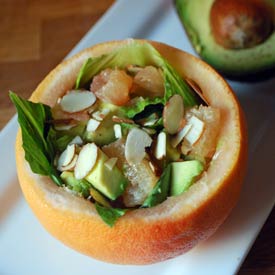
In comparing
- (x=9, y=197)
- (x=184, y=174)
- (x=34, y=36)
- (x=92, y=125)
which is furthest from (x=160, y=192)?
(x=34, y=36)

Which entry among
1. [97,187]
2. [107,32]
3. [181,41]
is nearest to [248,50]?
[181,41]

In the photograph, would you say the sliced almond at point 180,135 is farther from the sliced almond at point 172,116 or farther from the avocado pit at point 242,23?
the avocado pit at point 242,23

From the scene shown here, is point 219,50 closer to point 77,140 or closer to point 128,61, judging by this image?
point 128,61

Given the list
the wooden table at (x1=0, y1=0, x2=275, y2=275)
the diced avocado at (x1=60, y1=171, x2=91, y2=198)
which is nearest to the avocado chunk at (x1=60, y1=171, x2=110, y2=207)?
the diced avocado at (x1=60, y1=171, x2=91, y2=198)

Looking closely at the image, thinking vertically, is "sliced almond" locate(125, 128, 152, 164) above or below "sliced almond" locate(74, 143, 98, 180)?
above

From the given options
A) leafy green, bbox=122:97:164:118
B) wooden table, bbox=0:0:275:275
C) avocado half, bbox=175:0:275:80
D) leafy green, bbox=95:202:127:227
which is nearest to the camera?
leafy green, bbox=95:202:127:227

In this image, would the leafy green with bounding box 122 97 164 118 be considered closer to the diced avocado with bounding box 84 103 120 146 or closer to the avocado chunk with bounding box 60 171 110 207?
the diced avocado with bounding box 84 103 120 146
